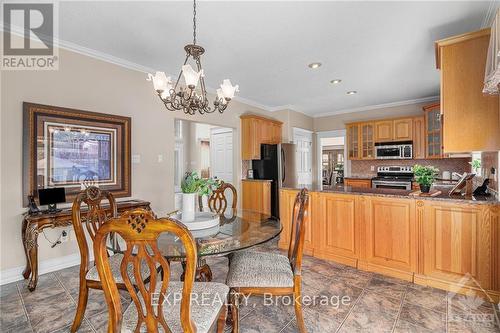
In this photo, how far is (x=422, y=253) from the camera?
252 centimetres

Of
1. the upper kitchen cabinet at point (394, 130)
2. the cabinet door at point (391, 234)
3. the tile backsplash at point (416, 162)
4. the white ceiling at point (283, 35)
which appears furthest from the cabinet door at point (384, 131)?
the cabinet door at point (391, 234)

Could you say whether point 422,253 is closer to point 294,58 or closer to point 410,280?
point 410,280

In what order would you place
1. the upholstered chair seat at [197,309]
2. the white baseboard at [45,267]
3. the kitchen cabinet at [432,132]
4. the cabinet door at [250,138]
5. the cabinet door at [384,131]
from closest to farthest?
the upholstered chair seat at [197,309]
the white baseboard at [45,267]
the kitchen cabinet at [432,132]
the cabinet door at [250,138]
the cabinet door at [384,131]

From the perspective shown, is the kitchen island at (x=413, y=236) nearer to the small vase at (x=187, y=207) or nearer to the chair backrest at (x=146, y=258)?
the small vase at (x=187, y=207)

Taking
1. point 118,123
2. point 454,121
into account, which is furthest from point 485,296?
point 118,123

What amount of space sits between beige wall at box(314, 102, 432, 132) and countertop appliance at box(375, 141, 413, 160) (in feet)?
2.30

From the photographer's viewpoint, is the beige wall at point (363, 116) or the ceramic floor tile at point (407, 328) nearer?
the ceramic floor tile at point (407, 328)

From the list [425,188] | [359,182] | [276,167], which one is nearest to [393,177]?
[359,182]

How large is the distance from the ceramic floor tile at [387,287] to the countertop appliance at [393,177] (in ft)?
10.2

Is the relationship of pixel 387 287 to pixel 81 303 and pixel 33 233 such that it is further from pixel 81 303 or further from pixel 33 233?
pixel 33 233

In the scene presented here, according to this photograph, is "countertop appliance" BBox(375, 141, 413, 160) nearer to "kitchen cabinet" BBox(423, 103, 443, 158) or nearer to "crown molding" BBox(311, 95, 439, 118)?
"kitchen cabinet" BBox(423, 103, 443, 158)

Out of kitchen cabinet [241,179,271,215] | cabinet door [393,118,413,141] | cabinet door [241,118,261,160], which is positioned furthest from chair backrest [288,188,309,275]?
cabinet door [393,118,413,141]

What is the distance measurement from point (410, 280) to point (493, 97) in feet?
6.10

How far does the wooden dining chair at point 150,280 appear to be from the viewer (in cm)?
108
